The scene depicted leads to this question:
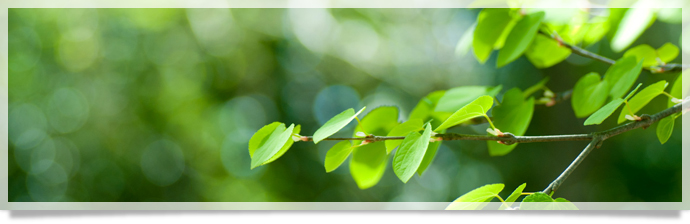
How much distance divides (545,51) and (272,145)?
364 millimetres

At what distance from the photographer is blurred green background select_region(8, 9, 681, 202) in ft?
3.75

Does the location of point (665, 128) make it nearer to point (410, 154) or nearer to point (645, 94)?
point (645, 94)

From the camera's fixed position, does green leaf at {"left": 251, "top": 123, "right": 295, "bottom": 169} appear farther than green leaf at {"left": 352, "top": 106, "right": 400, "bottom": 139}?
No

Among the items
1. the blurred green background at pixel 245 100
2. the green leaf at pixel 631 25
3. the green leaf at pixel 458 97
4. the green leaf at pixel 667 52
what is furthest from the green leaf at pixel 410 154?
the blurred green background at pixel 245 100

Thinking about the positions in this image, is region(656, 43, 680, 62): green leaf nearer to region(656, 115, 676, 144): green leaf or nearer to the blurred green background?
region(656, 115, 676, 144): green leaf

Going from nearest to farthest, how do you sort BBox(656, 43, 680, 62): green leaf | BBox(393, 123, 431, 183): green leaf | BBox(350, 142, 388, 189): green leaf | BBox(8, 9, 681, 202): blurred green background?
BBox(393, 123, 431, 183): green leaf
BBox(350, 142, 388, 189): green leaf
BBox(656, 43, 680, 62): green leaf
BBox(8, 9, 681, 202): blurred green background

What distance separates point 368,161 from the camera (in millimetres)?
308

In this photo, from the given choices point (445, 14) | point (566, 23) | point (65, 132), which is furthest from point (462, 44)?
point (65, 132)

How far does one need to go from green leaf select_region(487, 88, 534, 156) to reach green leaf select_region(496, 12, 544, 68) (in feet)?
0.11

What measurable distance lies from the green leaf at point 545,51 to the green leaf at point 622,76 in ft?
0.35

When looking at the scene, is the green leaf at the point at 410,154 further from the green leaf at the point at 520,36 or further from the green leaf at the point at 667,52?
the green leaf at the point at 667,52

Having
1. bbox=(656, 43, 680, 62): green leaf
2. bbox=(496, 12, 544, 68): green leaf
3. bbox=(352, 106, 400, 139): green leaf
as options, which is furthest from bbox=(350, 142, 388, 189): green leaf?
bbox=(656, 43, 680, 62): green leaf

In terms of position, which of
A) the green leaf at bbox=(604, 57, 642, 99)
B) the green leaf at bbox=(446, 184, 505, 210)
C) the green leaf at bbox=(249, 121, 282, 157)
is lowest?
the green leaf at bbox=(446, 184, 505, 210)

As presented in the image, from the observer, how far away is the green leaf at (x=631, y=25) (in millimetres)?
343
